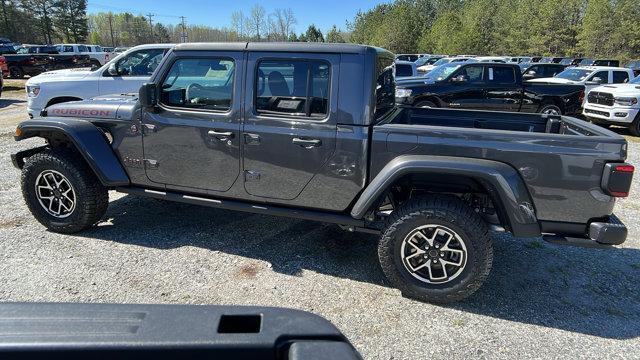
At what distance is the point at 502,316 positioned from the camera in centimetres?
318

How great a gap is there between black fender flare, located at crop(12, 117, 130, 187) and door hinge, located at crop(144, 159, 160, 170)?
272mm

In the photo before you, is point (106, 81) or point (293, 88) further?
point (106, 81)

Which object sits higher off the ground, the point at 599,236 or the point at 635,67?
the point at 635,67

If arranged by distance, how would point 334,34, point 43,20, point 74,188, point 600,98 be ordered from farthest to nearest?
point 334,34 < point 43,20 < point 600,98 < point 74,188

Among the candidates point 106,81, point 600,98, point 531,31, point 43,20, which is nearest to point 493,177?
point 106,81

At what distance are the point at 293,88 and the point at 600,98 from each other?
10846mm

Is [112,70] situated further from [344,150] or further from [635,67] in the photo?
[635,67]

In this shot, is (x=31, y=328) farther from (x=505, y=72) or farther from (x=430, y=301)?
(x=505, y=72)

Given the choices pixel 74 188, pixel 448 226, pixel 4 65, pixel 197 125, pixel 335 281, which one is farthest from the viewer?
pixel 4 65

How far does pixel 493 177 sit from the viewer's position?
292 cm

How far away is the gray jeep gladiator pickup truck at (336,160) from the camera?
296cm

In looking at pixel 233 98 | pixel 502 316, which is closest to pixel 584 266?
pixel 502 316

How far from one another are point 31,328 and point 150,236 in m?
3.31

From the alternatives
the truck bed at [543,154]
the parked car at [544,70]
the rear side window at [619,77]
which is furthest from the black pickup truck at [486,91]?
the truck bed at [543,154]
